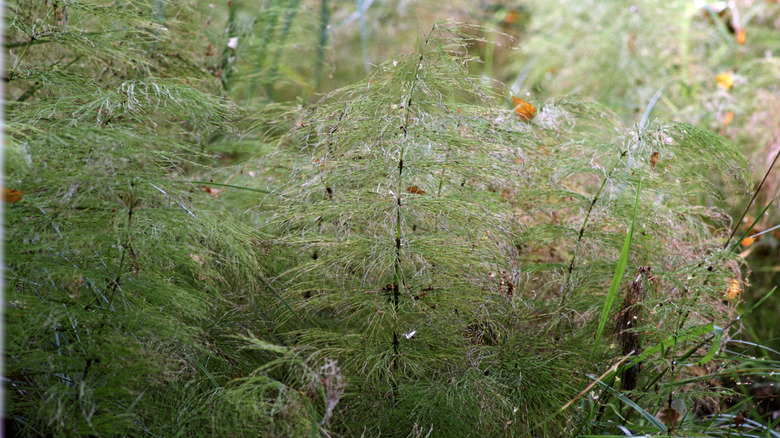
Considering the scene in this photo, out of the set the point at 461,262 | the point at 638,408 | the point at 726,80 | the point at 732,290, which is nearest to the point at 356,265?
the point at 461,262

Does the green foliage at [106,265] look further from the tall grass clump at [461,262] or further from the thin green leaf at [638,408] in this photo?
the thin green leaf at [638,408]

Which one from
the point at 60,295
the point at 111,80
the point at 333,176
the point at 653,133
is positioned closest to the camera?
the point at 60,295

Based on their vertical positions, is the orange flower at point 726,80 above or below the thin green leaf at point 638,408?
above

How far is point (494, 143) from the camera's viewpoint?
1.39m

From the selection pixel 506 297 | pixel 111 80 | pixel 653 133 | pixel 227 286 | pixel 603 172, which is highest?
pixel 653 133

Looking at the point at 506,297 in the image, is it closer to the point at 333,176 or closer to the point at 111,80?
the point at 333,176

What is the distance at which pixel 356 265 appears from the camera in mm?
1413

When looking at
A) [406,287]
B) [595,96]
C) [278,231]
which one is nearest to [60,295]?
[278,231]

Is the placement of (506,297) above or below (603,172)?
below

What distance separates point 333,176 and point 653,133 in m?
0.77

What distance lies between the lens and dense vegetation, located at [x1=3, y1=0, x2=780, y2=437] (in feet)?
3.62

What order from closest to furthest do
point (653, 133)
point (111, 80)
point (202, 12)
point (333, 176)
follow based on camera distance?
point (333, 176)
point (653, 133)
point (111, 80)
point (202, 12)

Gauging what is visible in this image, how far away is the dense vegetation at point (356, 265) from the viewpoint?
3.62 ft

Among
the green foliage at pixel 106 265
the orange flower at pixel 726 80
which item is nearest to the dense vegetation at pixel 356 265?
the green foliage at pixel 106 265
